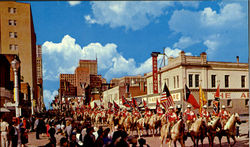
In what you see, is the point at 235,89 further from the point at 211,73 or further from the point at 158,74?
the point at 158,74

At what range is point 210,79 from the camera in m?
37.1

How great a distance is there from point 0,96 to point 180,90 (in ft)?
78.2

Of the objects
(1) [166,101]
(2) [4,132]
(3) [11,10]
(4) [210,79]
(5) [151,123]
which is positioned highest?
(3) [11,10]

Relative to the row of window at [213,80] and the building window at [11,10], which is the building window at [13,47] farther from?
the row of window at [213,80]

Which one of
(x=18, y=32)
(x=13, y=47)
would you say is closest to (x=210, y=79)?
(x=13, y=47)

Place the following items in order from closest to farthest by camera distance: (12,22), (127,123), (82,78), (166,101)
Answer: (166,101), (127,123), (12,22), (82,78)

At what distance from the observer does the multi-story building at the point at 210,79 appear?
3603 centimetres

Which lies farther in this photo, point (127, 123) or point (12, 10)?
point (12, 10)

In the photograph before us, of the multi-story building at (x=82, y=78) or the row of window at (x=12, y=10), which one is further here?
the multi-story building at (x=82, y=78)

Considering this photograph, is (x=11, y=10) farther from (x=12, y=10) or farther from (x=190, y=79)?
(x=190, y=79)

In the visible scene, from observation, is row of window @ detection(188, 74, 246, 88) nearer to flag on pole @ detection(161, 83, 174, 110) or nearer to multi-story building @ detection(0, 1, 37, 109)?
flag on pole @ detection(161, 83, 174, 110)

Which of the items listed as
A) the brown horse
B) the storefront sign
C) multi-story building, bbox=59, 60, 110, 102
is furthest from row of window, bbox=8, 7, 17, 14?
the brown horse

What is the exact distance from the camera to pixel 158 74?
43188 mm

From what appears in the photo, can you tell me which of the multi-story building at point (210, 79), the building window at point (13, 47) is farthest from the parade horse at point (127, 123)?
the building window at point (13, 47)
